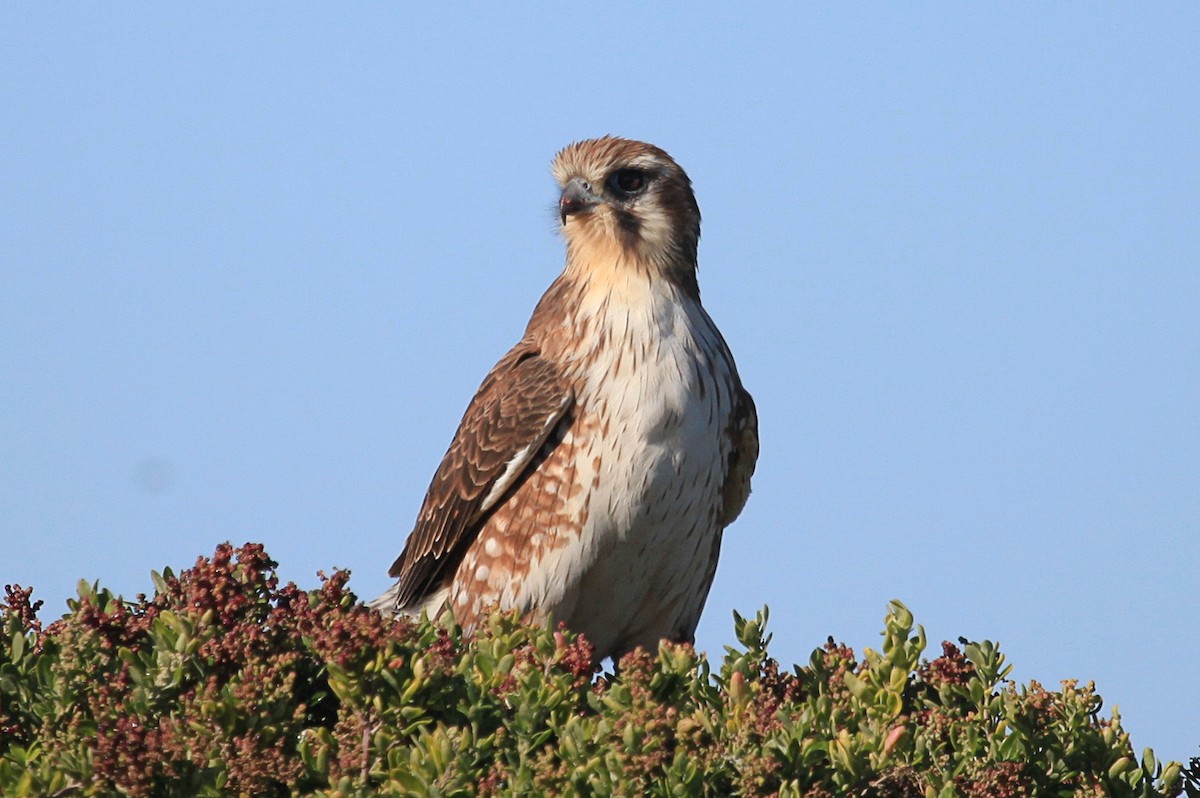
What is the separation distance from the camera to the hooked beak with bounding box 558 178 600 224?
7184mm

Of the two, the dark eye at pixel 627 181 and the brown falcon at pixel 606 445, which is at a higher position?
the dark eye at pixel 627 181

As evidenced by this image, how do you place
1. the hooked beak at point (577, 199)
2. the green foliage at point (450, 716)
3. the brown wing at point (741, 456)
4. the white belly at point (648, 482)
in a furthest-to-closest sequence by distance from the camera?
the hooked beak at point (577, 199)
the brown wing at point (741, 456)
the white belly at point (648, 482)
the green foliage at point (450, 716)

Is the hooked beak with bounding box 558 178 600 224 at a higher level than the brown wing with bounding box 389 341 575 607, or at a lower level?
higher

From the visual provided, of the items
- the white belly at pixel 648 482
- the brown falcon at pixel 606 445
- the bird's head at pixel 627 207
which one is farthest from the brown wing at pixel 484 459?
the bird's head at pixel 627 207

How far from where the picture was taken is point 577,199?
23.6 ft

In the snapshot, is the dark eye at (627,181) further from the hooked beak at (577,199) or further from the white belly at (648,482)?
the white belly at (648,482)

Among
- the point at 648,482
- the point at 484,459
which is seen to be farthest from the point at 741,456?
the point at 484,459

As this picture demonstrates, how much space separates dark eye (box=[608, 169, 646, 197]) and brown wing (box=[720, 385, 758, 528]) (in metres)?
1.06

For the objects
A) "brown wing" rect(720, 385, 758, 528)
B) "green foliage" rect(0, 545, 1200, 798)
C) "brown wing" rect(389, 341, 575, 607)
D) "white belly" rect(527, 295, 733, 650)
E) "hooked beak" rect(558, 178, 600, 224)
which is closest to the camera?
"green foliage" rect(0, 545, 1200, 798)

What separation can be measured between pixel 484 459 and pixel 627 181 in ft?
4.83

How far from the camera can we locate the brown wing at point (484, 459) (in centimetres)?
675

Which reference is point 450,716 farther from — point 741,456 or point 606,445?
point 741,456

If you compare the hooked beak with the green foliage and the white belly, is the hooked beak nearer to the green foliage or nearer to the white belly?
the white belly

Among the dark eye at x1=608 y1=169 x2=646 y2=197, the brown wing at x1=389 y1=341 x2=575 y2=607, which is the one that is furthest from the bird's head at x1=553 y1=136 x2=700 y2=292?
the brown wing at x1=389 y1=341 x2=575 y2=607
